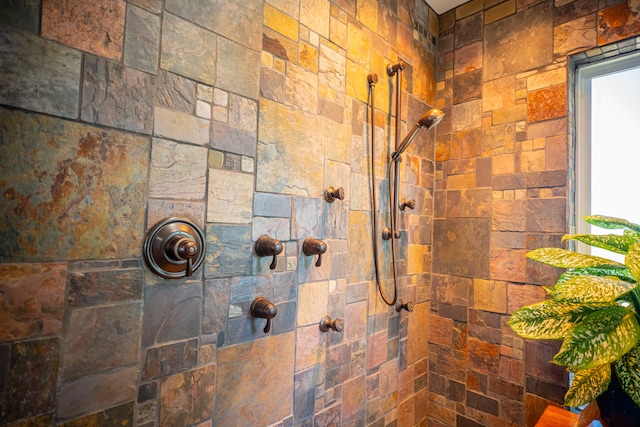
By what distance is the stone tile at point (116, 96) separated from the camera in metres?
0.72

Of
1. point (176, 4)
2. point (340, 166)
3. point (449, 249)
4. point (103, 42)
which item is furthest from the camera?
point (449, 249)

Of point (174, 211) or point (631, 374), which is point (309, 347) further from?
point (631, 374)

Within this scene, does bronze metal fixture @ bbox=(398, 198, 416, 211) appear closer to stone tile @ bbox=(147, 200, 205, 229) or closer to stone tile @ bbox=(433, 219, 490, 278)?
stone tile @ bbox=(433, 219, 490, 278)

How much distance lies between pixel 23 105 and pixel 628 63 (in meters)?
2.27

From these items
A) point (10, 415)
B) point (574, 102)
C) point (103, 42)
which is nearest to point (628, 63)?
point (574, 102)

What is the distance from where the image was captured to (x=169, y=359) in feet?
2.76

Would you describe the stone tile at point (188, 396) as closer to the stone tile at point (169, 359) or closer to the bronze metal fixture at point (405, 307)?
the stone tile at point (169, 359)

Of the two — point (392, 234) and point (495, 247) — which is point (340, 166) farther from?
point (495, 247)

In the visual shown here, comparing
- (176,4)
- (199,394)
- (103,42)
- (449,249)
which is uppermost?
(176,4)

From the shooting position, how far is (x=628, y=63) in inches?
57.5

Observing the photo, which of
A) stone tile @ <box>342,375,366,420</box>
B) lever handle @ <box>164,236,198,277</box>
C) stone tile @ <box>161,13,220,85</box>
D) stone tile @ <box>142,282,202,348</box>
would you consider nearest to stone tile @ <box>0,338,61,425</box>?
stone tile @ <box>142,282,202,348</box>

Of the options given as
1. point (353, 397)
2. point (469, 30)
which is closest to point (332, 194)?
point (353, 397)

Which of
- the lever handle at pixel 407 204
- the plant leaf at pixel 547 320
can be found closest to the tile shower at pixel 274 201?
the lever handle at pixel 407 204

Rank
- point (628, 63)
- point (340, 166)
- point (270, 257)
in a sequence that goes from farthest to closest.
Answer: point (628, 63) → point (340, 166) → point (270, 257)
